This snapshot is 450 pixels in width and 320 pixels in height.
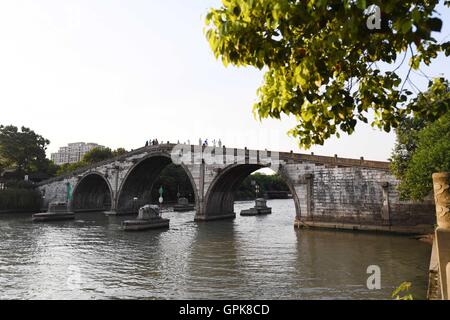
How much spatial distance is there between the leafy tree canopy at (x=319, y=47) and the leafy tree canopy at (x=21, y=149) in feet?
211

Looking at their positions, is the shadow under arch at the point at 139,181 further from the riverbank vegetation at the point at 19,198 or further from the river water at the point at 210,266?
the river water at the point at 210,266

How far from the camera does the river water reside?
37.4 ft

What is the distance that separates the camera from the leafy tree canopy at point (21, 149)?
186 feet

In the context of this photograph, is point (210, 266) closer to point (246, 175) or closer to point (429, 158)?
point (429, 158)

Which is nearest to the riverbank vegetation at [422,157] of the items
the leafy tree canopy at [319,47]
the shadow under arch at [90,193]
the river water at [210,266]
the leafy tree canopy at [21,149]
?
the river water at [210,266]

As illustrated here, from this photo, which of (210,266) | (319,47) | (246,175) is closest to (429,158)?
(210,266)

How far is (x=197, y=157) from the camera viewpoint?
39.9 meters

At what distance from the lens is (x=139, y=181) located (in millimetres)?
52219

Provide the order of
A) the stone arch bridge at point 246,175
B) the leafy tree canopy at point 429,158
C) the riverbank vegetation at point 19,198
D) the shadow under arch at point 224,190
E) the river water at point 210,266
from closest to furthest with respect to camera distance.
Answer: the river water at point 210,266
the leafy tree canopy at point 429,158
the stone arch bridge at point 246,175
the shadow under arch at point 224,190
the riverbank vegetation at point 19,198

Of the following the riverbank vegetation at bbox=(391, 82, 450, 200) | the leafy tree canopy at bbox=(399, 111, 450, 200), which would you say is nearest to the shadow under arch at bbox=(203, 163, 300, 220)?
the riverbank vegetation at bbox=(391, 82, 450, 200)

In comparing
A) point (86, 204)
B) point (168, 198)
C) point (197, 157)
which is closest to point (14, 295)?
point (197, 157)

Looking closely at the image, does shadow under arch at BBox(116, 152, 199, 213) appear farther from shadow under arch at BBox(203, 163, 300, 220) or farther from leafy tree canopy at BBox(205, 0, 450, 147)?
leafy tree canopy at BBox(205, 0, 450, 147)
